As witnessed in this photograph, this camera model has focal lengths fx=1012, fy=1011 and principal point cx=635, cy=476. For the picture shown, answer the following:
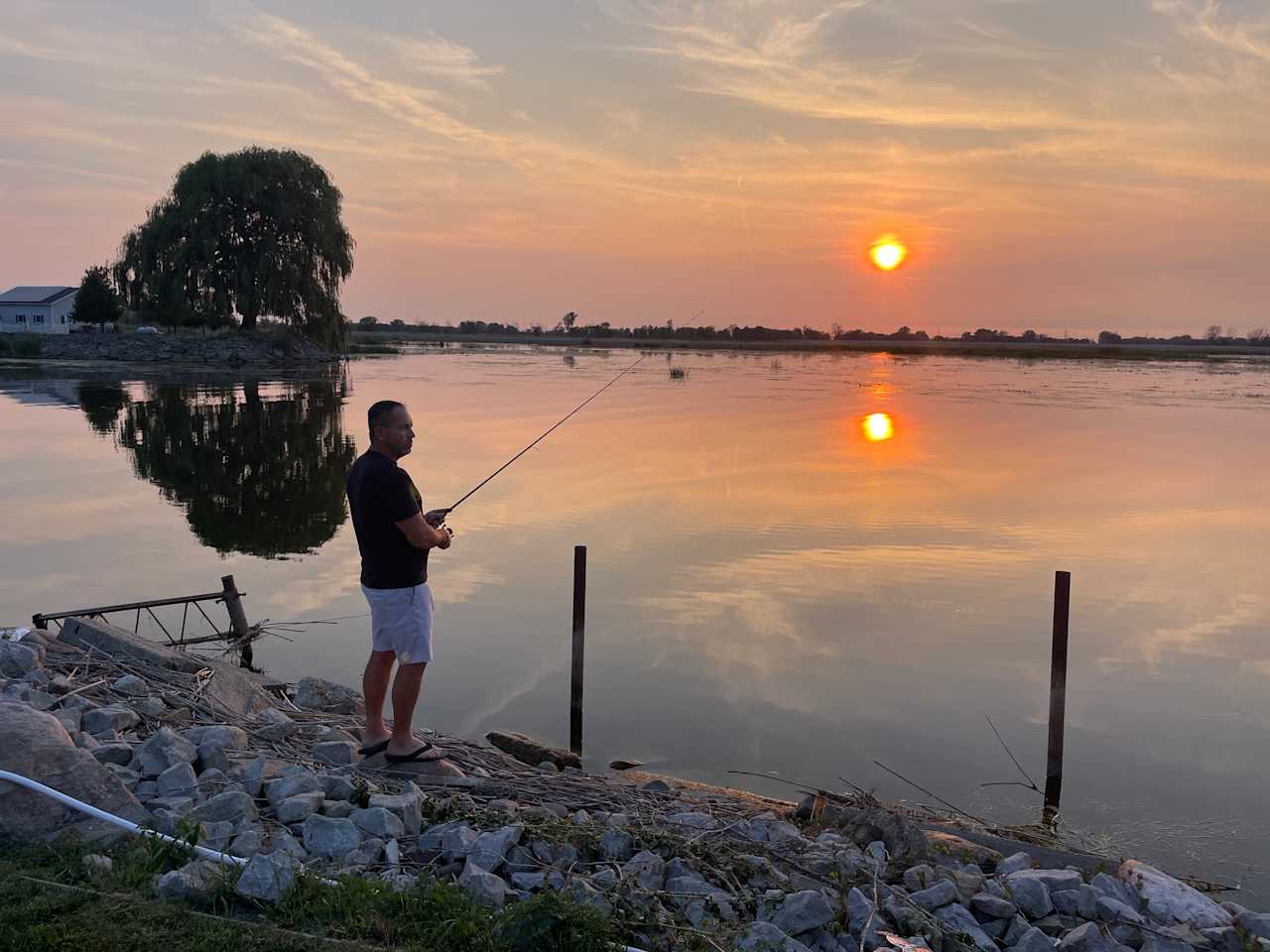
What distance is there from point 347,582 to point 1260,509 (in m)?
16.4

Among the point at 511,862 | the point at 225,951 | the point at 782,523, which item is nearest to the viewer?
the point at 225,951

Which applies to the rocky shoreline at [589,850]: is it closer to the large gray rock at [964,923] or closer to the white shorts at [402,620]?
the large gray rock at [964,923]

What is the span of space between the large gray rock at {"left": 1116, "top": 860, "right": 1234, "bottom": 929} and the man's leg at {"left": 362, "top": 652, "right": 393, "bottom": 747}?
4098 millimetres

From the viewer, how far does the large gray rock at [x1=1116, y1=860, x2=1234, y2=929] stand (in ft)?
16.3

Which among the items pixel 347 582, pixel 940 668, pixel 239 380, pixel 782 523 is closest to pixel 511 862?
pixel 940 668

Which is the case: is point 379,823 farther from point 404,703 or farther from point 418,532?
point 418,532

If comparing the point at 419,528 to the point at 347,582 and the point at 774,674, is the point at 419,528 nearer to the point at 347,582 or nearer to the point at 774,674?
the point at 774,674

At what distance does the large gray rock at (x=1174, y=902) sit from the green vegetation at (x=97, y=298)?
73.5 meters

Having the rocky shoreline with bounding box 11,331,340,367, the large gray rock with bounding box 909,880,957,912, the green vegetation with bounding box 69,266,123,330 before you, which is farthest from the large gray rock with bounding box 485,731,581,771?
the green vegetation with bounding box 69,266,123,330

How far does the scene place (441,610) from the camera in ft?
38.4

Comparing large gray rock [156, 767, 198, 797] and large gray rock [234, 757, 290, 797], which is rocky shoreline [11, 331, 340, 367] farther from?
large gray rock [156, 767, 198, 797]

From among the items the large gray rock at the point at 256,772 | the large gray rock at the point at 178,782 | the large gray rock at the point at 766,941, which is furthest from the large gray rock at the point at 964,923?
the large gray rock at the point at 178,782

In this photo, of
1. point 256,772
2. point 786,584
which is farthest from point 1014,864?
point 786,584

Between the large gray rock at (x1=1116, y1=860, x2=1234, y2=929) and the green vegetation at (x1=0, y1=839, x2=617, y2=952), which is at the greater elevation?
the green vegetation at (x1=0, y1=839, x2=617, y2=952)
